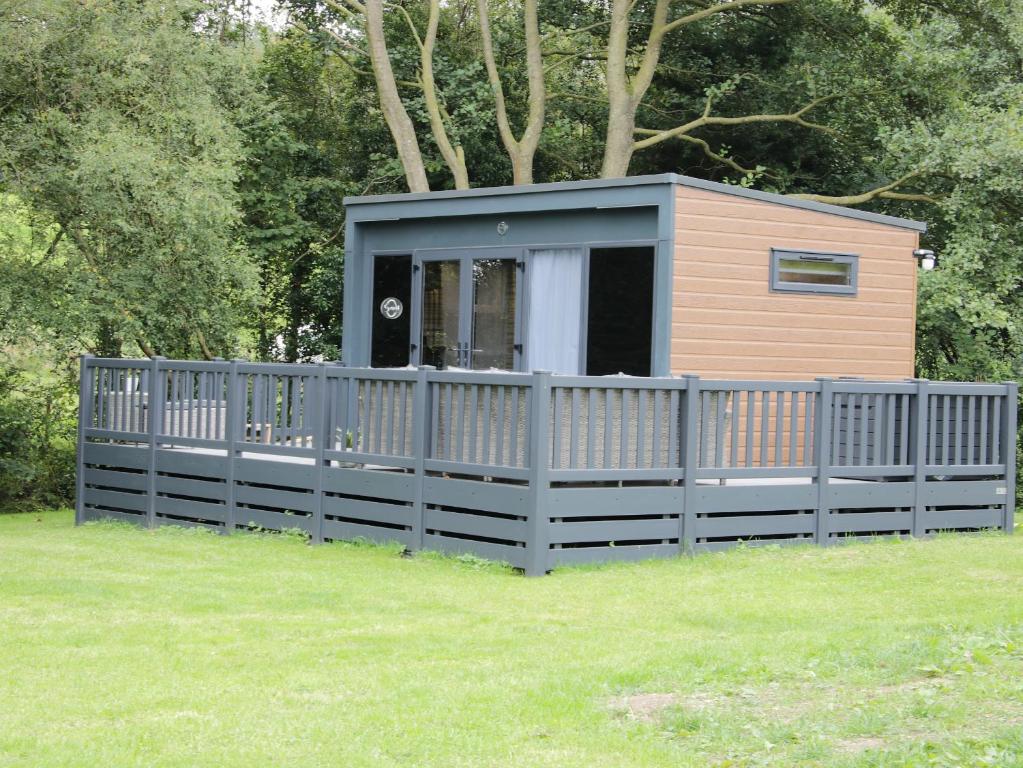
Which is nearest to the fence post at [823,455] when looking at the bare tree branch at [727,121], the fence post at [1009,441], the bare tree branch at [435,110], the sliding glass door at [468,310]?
the fence post at [1009,441]

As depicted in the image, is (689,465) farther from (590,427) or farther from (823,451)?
(823,451)

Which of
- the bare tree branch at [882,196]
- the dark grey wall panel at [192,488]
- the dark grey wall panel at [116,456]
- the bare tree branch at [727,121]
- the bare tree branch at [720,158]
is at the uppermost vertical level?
the bare tree branch at [727,121]

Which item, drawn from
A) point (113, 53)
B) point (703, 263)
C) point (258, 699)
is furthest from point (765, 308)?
point (113, 53)

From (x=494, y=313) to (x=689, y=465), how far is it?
10.6 feet

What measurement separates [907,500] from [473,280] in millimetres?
4055

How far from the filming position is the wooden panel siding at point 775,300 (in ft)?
31.4

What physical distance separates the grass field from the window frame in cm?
272

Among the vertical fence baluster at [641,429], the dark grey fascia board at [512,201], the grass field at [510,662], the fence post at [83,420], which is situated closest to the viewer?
the grass field at [510,662]

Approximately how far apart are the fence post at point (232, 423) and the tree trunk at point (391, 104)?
782cm

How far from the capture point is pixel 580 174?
2025 centimetres

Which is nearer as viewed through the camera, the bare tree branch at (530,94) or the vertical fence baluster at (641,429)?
the vertical fence baluster at (641,429)

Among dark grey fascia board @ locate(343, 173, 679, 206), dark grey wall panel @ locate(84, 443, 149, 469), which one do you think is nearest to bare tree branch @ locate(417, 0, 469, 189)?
dark grey fascia board @ locate(343, 173, 679, 206)

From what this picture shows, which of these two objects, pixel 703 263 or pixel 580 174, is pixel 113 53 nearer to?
pixel 703 263

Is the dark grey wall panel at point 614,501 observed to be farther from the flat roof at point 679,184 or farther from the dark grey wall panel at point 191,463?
the dark grey wall panel at point 191,463
